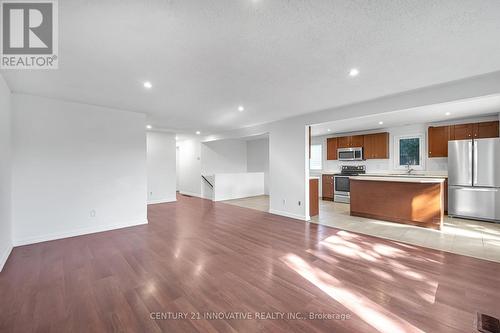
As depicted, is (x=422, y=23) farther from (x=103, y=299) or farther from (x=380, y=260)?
(x=103, y=299)

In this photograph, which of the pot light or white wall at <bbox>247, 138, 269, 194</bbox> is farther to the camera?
white wall at <bbox>247, 138, 269, 194</bbox>

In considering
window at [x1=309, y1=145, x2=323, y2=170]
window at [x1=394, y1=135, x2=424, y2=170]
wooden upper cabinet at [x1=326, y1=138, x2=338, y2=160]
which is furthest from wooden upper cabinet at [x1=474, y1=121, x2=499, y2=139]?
window at [x1=309, y1=145, x2=323, y2=170]

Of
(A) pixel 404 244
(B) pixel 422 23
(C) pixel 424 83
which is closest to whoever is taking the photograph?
(B) pixel 422 23

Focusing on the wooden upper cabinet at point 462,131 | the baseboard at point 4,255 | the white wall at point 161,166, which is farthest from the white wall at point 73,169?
the wooden upper cabinet at point 462,131

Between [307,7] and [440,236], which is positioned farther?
[440,236]

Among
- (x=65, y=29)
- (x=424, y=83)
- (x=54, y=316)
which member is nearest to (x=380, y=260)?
(x=424, y=83)

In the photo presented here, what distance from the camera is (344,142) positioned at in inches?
293

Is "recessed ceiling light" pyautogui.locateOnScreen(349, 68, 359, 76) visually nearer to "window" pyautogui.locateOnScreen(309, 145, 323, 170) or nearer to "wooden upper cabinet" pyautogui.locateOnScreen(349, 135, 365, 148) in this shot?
"wooden upper cabinet" pyautogui.locateOnScreen(349, 135, 365, 148)

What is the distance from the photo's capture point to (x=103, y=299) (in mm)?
2070

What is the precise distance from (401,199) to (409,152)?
2414 millimetres

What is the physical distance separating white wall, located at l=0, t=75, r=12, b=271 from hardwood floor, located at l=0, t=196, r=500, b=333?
26cm

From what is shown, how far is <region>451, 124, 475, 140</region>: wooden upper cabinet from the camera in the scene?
5.14 meters

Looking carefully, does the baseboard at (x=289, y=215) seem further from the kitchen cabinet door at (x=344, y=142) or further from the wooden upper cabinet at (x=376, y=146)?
the kitchen cabinet door at (x=344, y=142)

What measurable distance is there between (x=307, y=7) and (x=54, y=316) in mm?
3321
